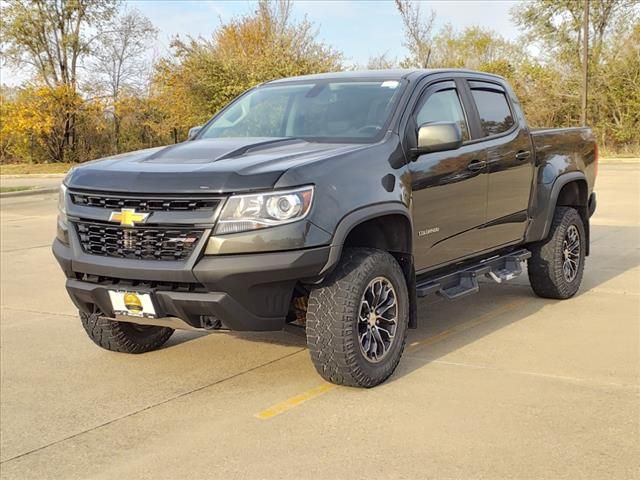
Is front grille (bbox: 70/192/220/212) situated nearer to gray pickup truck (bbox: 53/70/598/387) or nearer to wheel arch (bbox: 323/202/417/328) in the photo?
gray pickup truck (bbox: 53/70/598/387)

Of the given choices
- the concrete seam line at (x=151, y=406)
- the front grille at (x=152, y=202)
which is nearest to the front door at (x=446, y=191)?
the concrete seam line at (x=151, y=406)

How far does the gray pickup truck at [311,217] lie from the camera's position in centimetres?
415

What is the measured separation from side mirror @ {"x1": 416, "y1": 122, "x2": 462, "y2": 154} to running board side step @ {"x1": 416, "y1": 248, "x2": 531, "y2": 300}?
98cm

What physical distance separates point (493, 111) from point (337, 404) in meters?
3.04

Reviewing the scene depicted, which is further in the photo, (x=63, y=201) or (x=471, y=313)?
(x=471, y=313)

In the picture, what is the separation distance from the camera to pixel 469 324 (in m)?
6.20

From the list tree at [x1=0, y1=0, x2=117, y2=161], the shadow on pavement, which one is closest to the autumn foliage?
tree at [x1=0, y1=0, x2=117, y2=161]

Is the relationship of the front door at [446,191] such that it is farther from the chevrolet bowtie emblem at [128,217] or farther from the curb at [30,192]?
the curb at [30,192]

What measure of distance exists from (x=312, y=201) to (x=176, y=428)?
141cm

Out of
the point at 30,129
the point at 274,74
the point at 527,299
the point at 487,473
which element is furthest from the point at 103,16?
the point at 487,473

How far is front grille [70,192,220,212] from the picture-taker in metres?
4.17

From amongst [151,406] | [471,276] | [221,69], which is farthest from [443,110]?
[221,69]

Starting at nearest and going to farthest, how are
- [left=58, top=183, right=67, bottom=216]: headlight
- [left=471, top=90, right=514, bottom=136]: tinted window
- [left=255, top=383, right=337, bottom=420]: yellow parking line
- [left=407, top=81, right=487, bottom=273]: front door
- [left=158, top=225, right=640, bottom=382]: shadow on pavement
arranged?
1. [left=255, top=383, right=337, bottom=420]: yellow parking line
2. [left=58, top=183, right=67, bottom=216]: headlight
3. [left=407, top=81, right=487, bottom=273]: front door
4. [left=158, top=225, right=640, bottom=382]: shadow on pavement
5. [left=471, top=90, right=514, bottom=136]: tinted window

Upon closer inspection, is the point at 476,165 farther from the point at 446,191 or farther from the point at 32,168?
the point at 32,168
